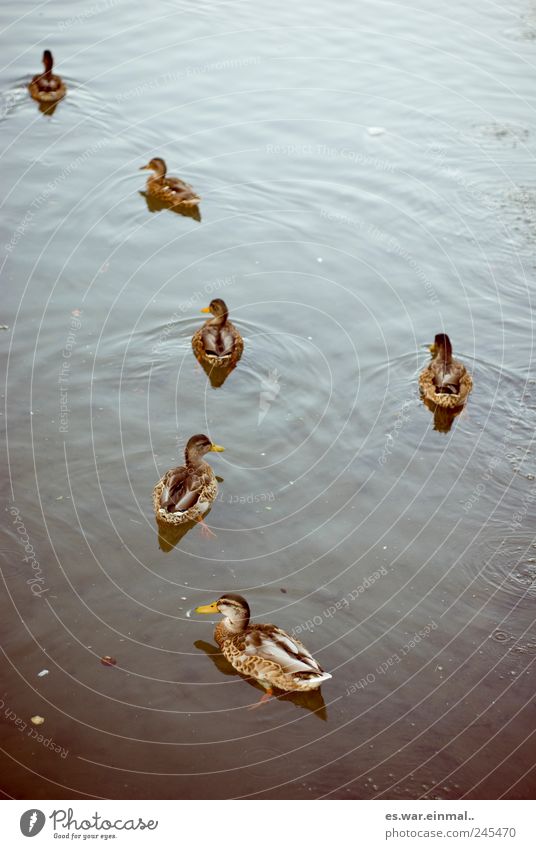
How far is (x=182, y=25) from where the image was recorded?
21.1 metres

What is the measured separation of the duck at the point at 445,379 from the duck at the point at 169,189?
5487mm

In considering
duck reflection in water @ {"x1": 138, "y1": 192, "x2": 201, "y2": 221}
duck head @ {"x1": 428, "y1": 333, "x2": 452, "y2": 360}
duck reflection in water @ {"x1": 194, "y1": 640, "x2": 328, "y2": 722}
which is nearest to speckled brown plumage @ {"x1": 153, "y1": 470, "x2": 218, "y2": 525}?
duck reflection in water @ {"x1": 194, "y1": 640, "x2": 328, "y2": 722}

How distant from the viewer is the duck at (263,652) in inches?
330

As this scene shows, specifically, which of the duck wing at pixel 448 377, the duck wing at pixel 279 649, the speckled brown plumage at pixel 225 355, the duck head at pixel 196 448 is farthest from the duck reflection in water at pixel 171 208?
the duck wing at pixel 279 649

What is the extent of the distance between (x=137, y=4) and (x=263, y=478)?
1570 centimetres

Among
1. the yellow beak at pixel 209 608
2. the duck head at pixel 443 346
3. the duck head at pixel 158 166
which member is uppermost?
the duck head at pixel 158 166

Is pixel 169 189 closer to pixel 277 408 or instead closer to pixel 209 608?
pixel 277 408

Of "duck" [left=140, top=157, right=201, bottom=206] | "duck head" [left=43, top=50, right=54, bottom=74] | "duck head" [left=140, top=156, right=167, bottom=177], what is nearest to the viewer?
"duck" [left=140, top=157, right=201, bottom=206]

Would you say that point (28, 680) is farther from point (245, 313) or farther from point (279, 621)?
point (245, 313)

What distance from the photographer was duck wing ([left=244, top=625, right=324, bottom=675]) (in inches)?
330

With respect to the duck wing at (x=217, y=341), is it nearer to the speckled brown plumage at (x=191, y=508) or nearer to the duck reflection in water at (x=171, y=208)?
the speckled brown plumage at (x=191, y=508)

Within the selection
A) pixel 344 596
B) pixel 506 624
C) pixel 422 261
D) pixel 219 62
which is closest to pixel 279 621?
pixel 344 596

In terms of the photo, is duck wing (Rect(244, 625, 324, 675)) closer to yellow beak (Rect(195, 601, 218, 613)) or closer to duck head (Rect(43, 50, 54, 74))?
yellow beak (Rect(195, 601, 218, 613))

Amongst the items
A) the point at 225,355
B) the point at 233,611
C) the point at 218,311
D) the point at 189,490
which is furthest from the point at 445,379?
the point at 233,611
